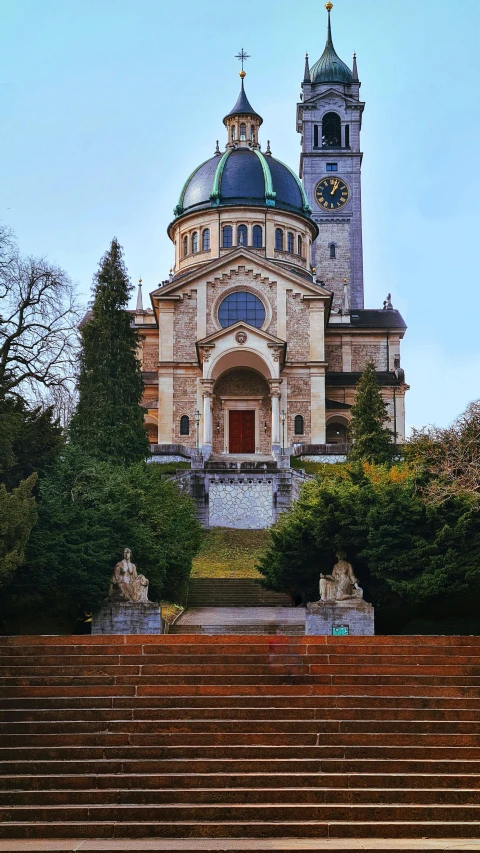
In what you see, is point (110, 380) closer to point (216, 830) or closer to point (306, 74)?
point (216, 830)

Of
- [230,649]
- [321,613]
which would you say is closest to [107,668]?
[230,649]

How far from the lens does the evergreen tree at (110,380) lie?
119 ft

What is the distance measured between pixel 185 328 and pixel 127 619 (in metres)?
34.4

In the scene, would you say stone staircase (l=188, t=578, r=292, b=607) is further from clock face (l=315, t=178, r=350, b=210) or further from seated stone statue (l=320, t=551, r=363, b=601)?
clock face (l=315, t=178, r=350, b=210)

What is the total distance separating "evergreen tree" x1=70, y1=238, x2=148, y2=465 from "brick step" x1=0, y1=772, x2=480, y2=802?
20.7 meters

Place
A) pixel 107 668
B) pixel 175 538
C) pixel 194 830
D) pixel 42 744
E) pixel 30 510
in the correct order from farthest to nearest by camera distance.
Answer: pixel 175 538
pixel 30 510
pixel 107 668
pixel 42 744
pixel 194 830

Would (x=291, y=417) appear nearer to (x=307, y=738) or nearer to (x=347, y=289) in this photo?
(x=347, y=289)

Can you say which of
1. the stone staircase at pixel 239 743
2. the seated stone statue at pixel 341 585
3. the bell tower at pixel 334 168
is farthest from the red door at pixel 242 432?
the stone staircase at pixel 239 743

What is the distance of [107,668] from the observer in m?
17.8

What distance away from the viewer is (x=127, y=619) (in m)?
23.5

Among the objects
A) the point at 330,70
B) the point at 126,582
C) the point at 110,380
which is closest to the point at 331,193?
the point at 330,70

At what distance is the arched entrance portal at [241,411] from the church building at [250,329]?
0.05m

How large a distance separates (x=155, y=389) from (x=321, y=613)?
117ft

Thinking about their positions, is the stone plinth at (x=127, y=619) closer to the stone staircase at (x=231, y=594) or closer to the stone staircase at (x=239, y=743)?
the stone staircase at (x=239, y=743)
